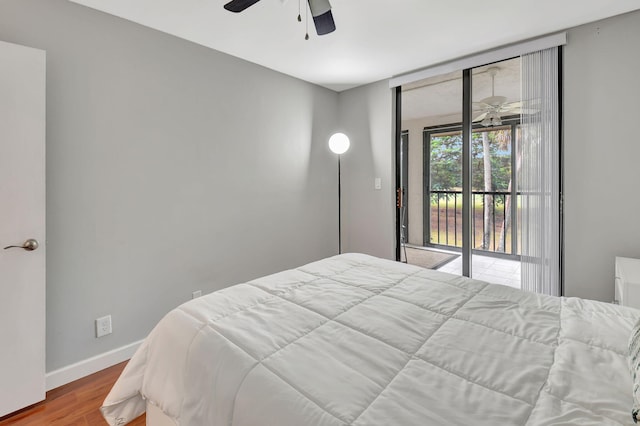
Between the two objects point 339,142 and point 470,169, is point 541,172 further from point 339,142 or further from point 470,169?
point 339,142

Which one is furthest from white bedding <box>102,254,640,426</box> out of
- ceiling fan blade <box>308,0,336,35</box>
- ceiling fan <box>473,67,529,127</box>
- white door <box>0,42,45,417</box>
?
ceiling fan <box>473,67,529,127</box>

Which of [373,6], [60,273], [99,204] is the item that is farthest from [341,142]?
[60,273]

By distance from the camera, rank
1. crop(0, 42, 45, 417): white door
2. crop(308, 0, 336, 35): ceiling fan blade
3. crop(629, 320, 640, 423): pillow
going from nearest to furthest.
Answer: crop(629, 320, 640, 423): pillow, crop(308, 0, 336, 35): ceiling fan blade, crop(0, 42, 45, 417): white door

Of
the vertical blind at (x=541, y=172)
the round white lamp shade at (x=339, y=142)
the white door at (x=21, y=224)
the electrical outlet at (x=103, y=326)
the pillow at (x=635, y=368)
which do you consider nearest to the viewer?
the pillow at (x=635, y=368)

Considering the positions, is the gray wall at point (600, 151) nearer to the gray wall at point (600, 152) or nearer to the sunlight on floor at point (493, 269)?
the gray wall at point (600, 152)

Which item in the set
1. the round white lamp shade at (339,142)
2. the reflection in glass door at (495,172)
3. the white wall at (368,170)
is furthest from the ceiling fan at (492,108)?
the round white lamp shade at (339,142)

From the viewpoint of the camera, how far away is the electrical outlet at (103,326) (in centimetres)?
211

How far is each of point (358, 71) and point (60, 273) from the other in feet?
9.75

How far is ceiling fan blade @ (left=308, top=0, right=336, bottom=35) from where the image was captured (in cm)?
155

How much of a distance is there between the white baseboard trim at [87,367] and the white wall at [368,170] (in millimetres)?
2467

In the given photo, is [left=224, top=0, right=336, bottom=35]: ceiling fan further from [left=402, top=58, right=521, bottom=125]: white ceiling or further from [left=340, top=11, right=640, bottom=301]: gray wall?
[left=340, top=11, right=640, bottom=301]: gray wall

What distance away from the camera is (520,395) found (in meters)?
0.81

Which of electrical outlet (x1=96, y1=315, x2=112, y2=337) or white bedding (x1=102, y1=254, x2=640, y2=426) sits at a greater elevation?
white bedding (x1=102, y1=254, x2=640, y2=426)

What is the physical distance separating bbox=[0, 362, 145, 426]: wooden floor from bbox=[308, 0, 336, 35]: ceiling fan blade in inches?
90.9
